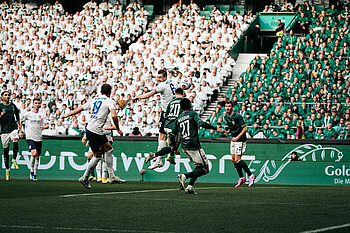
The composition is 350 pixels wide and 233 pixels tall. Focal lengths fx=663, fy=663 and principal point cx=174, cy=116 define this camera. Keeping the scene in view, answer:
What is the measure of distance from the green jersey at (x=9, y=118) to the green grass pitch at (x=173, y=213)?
25.1ft

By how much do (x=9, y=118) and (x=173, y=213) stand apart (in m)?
10.9

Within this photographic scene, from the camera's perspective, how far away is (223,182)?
803 inches

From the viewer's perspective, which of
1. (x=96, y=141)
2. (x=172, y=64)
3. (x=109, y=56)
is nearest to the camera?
(x=96, y=141)

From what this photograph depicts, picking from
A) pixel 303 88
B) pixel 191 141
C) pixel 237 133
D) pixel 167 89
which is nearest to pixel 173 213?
pixel 191 141

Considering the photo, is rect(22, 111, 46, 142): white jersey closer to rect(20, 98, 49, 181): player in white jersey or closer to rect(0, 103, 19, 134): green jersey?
rect(20, 98, 49, 181): player in white jersey

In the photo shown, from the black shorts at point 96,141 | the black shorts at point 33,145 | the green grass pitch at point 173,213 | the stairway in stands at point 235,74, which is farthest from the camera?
the stairway in stands at point 235,74

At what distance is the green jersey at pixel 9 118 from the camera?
1840 cm

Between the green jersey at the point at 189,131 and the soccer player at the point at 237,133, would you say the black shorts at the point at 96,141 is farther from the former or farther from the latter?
the soccer player at the point at 237,133

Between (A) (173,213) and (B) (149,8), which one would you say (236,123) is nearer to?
(A) (173,213)

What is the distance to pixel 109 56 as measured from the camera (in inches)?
1196

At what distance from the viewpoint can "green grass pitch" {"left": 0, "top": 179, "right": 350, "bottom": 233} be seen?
292 inches

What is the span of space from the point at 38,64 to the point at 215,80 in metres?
9.51

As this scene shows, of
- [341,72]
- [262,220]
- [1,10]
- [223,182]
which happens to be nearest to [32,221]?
[262,220]

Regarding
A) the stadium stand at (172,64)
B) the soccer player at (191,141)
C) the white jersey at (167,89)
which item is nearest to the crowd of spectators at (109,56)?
the stadium stand at (172,64)
